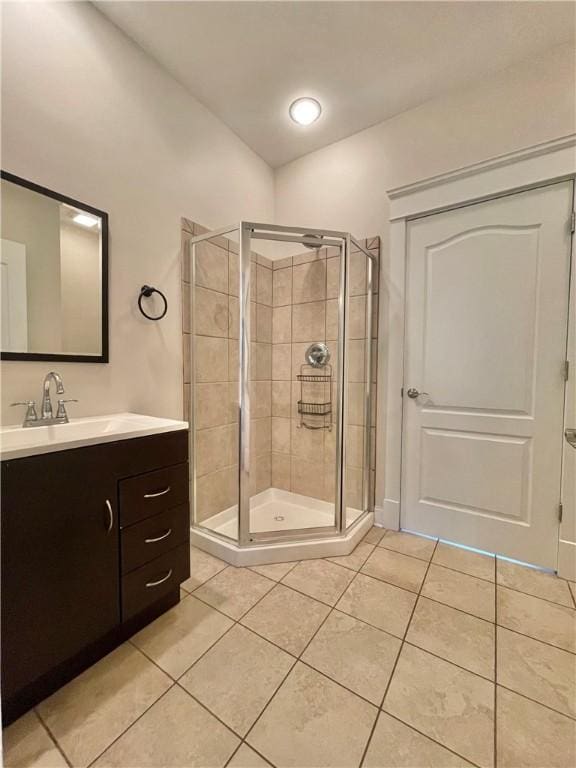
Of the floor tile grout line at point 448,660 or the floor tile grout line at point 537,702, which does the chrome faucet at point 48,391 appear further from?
the floor tile grout line at point 537,702

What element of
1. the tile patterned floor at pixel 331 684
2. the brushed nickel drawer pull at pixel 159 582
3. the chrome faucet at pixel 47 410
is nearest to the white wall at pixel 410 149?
the tile patterned floor at pixel 331 684

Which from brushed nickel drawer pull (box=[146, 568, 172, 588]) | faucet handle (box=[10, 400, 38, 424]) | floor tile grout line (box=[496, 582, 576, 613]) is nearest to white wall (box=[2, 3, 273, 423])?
faucet handle (box=[10, 400, 38, 424])

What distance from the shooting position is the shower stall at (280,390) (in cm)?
187

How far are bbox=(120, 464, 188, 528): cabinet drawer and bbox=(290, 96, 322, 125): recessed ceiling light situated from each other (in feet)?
7.55

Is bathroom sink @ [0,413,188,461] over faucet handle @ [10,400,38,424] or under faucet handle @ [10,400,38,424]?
under

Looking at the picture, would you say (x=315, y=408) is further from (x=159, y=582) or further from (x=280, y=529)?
(x=159, y=582)

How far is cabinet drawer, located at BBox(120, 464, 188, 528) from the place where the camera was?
121cm

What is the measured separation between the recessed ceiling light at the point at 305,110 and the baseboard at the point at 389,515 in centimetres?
262

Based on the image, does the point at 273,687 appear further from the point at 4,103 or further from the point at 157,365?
the point at 4,103

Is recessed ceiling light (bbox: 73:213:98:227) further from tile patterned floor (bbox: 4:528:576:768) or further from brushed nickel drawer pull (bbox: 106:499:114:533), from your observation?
tile patterned floor (bbox: 4:528:576:768)

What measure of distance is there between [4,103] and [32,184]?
0.28m

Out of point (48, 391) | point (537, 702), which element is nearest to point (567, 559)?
point (537, 702)

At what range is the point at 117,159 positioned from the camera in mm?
1615

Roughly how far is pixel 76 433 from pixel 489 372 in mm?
2111
